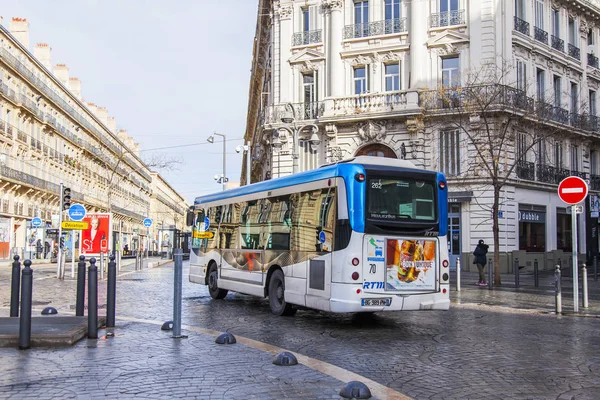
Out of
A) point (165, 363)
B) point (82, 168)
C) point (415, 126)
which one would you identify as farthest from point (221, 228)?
point (82, 168)

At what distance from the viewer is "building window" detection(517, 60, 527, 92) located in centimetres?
3200

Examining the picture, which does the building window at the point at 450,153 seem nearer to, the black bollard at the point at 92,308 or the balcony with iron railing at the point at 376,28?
the balcony with iron railing at the point at 376,28

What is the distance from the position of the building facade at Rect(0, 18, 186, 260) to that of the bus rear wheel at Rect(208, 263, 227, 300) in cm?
2567

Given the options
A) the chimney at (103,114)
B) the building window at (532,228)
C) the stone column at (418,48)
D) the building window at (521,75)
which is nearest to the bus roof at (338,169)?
the stone column at (418,48)

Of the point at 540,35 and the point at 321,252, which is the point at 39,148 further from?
the point at 321,252

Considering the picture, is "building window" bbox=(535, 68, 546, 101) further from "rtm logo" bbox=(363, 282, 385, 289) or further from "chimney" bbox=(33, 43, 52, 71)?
"chimney" bbox=(33, 43, 52, 71)

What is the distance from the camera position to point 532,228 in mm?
33156

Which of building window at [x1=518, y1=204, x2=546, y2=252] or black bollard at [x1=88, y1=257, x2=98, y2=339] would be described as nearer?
black bollard at [x1=88, y1=257, x2=98, y2=339]

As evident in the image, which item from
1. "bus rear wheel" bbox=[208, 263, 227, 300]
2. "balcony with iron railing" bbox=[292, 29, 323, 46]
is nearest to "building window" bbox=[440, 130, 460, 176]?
"balcony with iron railing" bbox=[292, 29, 323, 46]

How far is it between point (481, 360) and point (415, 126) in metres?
A: 23.9

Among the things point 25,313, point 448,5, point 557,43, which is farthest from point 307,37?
point 25,313

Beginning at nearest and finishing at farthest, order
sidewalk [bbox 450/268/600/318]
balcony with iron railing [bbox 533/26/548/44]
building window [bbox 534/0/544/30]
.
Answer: sidewalk [bbox 450/268/600/318], balcony with iron railing [bbox 533/26/548/44], building window [bbox 534/0/544/30]

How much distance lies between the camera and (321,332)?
418 inches

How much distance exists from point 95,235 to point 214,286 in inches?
434
